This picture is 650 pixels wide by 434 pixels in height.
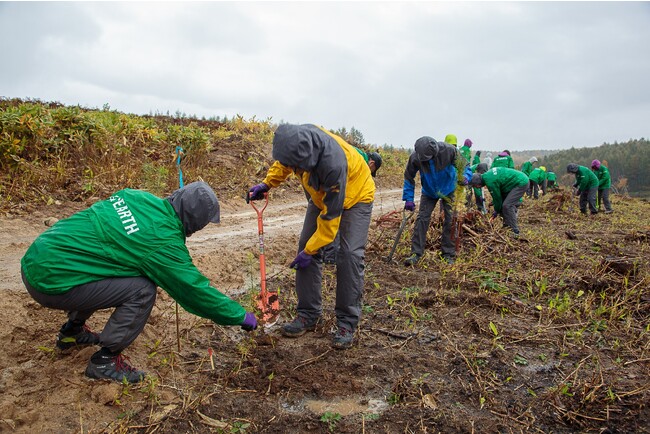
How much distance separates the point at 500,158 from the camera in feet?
40.8

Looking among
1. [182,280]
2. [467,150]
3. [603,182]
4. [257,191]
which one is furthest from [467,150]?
[182,280]

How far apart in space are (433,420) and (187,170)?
8.93 m

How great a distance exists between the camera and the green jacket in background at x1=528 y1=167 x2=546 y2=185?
1694 cm

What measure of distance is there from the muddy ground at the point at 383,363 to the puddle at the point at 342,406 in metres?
0.01

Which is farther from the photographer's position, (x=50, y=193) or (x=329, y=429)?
(x=50, y=193)

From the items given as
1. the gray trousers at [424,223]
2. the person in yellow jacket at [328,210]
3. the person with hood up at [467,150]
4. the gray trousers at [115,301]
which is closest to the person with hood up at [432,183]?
the gray trousers at [424,223]

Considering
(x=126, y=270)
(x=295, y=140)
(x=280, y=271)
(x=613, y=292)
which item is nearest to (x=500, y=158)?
(x=613, y=292)

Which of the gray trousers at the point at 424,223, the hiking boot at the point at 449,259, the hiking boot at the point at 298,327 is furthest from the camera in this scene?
the gray trousers at the point at 424,223

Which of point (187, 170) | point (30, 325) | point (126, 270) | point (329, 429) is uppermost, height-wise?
point (187, 170)

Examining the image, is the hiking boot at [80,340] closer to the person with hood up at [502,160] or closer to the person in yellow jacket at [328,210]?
the person in yellow jacket at [328,210]

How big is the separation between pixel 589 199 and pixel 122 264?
14.0 meters

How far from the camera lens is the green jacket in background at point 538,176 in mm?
16939

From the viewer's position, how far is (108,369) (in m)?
2.76

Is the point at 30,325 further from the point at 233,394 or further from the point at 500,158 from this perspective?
the point at 500,158
